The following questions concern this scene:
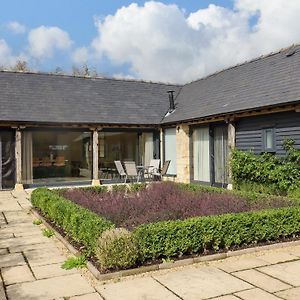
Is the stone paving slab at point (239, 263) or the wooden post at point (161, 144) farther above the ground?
the wooden post at point (161, 144)

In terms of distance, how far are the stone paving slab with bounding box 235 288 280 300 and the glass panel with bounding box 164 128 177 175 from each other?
1206 cm

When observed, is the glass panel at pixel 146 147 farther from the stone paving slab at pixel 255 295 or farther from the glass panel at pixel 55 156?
the stone paving slab at pixel 255 295

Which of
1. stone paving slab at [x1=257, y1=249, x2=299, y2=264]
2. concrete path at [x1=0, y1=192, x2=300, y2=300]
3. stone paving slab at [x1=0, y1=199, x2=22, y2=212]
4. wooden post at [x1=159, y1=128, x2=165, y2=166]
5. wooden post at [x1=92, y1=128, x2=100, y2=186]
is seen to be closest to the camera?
concrete path at [x1=0, y1=192, x2=300, y2=300]

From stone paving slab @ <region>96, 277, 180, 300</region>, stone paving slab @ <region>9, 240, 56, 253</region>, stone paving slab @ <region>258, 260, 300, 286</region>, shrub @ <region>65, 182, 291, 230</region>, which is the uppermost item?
shrub @ <region>65, 182, 291, 230</region>

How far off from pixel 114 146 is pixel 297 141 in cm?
864

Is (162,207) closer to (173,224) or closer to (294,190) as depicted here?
(173,224)

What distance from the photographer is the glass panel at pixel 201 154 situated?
1421 cm

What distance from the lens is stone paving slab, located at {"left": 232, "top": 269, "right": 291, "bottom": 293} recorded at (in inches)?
162

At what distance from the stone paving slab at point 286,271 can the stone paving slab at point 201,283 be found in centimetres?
50

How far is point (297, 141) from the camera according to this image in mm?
9977

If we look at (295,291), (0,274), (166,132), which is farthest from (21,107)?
(295,291)

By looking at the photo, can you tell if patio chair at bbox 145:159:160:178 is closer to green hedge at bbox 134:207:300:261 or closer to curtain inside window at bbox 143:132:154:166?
curtain inside window at bbox 143:132:154:166

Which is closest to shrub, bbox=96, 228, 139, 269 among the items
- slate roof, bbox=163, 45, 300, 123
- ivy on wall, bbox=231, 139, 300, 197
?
ivy on wall, bbox=231, 139, 300, 197

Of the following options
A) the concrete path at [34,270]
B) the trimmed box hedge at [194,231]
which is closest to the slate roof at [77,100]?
the concrete path at [34,270]
